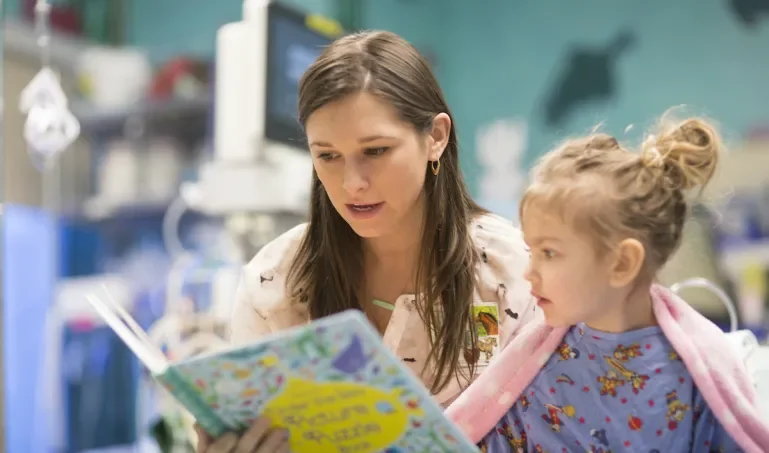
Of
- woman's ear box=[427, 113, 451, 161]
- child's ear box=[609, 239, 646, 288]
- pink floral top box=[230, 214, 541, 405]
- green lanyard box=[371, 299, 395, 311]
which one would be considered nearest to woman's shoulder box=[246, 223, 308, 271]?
pink floral top box=[230, 214, 541, 405]

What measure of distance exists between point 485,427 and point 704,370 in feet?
0.91

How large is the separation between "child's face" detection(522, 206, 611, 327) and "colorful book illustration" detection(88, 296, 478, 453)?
0.21 meters

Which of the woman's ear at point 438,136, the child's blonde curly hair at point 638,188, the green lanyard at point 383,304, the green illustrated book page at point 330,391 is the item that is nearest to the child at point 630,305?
the child's blonde curly hair at point 638,188

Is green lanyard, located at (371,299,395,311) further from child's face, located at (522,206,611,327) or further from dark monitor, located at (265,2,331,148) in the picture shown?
dark monitor, located at (265,2,331,148)

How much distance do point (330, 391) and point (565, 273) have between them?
31 centimetres

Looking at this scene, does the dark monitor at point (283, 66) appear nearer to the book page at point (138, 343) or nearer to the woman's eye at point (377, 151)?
the woman's eye at point (377, 151)

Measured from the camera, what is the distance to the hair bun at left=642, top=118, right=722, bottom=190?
0.93 metres

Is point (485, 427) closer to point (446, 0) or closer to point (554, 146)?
point (554, 146)

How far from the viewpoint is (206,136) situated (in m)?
3.50

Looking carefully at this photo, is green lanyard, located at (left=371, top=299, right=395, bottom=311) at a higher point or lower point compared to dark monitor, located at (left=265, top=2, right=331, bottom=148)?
lower

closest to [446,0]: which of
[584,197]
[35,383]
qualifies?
[35,383]

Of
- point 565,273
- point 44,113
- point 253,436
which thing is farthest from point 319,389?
point 44,113

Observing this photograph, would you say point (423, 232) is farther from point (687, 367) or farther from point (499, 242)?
point (687, 367)

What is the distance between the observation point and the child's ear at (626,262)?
92cm
